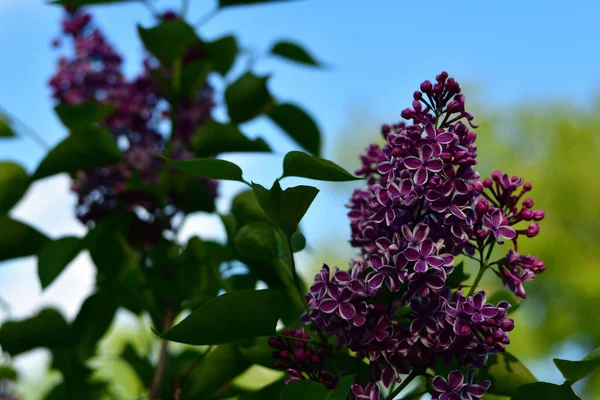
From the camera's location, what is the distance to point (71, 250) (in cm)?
148

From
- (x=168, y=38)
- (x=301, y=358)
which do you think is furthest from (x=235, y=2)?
(x=301, y=358)

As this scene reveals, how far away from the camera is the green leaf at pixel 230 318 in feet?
2.53

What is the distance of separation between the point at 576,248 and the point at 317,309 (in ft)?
38.3

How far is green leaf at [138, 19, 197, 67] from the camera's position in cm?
148

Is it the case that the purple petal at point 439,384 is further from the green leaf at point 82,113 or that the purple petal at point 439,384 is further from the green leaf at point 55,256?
the green leaf at point 82,113

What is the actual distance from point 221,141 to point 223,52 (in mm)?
367

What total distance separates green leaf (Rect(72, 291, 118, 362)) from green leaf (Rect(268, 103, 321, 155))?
64 centimetres

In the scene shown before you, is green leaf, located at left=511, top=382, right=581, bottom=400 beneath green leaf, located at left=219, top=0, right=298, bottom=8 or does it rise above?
beneath

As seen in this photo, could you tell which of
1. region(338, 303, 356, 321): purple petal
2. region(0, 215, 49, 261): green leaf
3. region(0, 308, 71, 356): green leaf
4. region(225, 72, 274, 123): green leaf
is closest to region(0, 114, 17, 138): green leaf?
region(0, 215, 49, 261): green leaf

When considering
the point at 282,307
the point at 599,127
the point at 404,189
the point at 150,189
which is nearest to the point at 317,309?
the point at 282,307

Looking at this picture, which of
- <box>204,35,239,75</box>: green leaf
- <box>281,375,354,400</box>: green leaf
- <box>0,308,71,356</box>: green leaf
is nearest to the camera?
<box>281,375,354,400</box>: green leaf

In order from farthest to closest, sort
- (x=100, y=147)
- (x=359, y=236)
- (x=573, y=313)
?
(x=573, y=313)
(x=100, y=147)
(x=359, y=236)

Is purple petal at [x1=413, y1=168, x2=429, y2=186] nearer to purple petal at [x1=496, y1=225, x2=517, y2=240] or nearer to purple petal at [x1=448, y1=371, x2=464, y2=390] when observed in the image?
purple petal at [x1=496, y1=225, x2=517, y2=240]

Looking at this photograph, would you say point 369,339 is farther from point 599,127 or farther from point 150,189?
point 599,127
